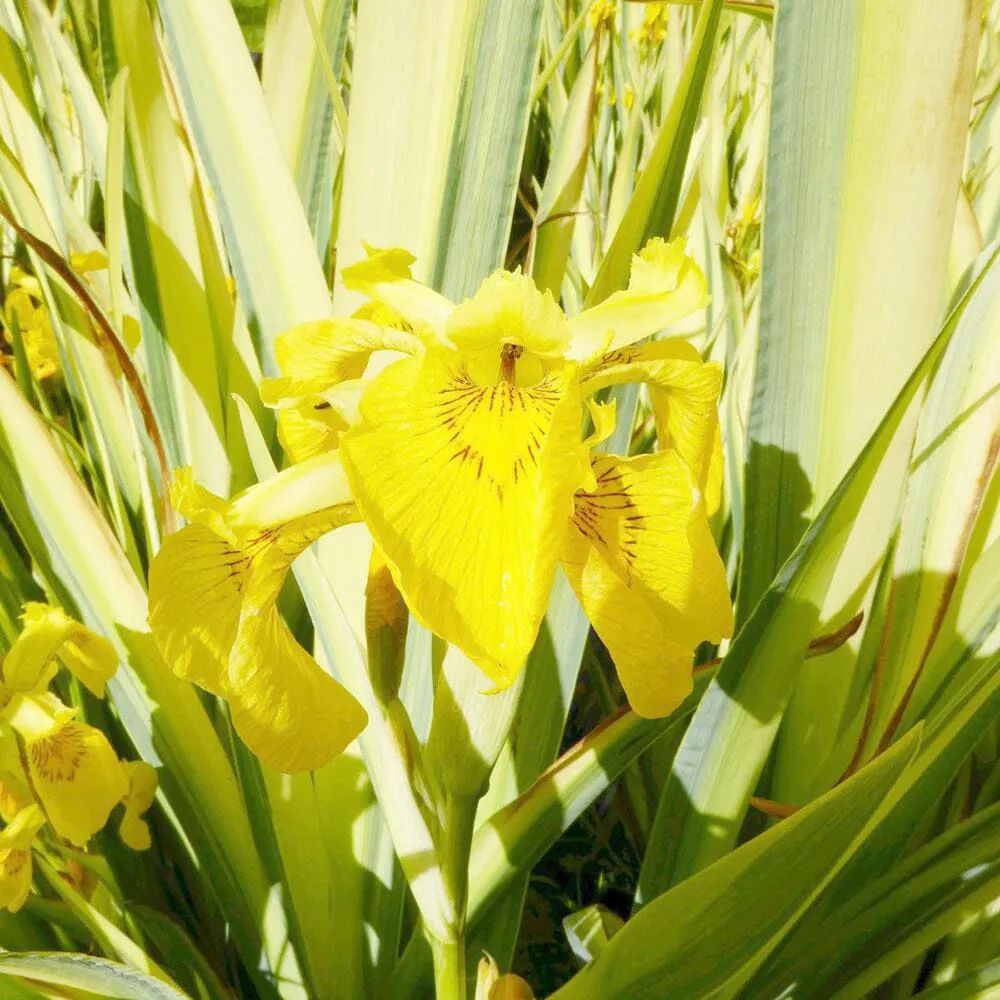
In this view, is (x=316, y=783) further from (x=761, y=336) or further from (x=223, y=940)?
(x=761, y=336)

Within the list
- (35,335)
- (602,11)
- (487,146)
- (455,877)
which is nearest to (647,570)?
(455,877)

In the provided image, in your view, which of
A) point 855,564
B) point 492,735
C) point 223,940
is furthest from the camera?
point 223,940

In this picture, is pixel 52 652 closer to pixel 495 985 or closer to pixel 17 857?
pixel 17 857

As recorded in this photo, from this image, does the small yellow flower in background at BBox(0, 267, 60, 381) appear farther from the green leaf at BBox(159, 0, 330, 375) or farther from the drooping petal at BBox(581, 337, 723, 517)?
the drooping petal at BBox(581, 337, 723, 517)

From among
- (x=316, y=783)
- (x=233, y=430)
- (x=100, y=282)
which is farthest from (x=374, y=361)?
(x=100, y=282)

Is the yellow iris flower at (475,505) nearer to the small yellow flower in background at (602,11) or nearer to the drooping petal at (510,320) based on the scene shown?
the drooping petal at (510,320)

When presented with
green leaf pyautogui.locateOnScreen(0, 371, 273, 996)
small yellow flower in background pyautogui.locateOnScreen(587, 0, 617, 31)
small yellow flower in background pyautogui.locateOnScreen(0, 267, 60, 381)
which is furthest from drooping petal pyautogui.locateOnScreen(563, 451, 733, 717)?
small yellow flower in background pyautogui.locateOnScreen(0, 267, 60, 381)

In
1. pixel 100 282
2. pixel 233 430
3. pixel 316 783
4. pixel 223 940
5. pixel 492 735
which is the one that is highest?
pixel 100 282
